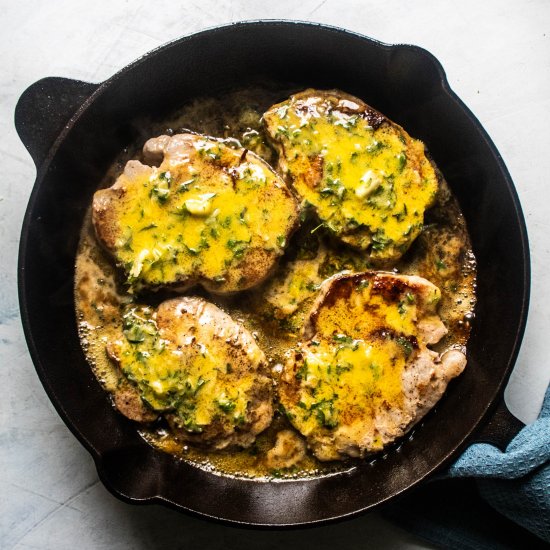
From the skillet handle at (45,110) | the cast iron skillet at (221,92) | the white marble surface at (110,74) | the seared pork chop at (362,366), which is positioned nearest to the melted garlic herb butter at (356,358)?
the seared pork chop at (362,366)

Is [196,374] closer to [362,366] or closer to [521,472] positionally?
[362,366]

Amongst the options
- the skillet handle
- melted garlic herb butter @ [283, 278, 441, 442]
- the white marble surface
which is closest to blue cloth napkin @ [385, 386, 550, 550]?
the white marble surface

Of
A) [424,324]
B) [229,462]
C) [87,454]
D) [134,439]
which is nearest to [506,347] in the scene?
[424,324]

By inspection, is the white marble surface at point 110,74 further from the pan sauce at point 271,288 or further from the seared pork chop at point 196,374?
the seared pork chop at point 196,374

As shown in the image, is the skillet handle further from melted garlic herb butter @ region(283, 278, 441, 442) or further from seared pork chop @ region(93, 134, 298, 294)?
melted garlic herb butter @ region(283, 278, 441, 442)

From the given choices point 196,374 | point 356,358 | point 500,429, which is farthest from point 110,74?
point 500,429
